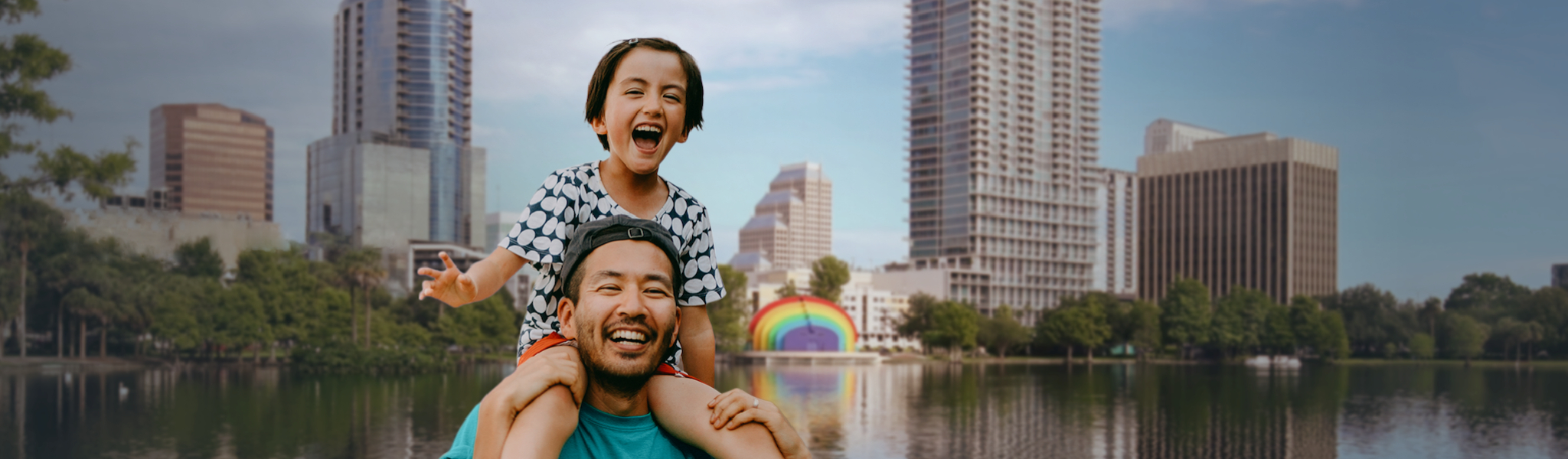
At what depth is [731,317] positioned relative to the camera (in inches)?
3268

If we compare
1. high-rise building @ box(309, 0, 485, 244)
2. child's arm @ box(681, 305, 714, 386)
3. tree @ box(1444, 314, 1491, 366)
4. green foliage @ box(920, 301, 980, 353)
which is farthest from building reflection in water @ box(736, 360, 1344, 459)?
high-rise building @ box(309, 0, 485, 244)

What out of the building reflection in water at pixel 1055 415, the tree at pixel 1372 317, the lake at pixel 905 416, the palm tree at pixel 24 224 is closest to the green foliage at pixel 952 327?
the building reflection in water at pixel 1055 415

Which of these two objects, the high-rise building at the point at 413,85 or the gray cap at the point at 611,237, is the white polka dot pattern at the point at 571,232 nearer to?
the gray cap at the point at 611,237

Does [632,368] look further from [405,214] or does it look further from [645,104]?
[405,214]

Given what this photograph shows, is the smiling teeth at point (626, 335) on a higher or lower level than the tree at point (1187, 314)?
higher

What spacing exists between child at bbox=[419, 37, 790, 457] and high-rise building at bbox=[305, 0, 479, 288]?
11759cm

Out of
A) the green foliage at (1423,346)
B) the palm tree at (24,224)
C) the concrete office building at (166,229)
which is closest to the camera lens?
the palm tree at (24,224)

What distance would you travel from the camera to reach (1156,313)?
102 meters

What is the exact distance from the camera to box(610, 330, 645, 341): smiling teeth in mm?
3086

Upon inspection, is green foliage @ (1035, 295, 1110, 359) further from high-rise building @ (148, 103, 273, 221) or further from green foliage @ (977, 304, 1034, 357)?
high-rise building @ (148, 103, 273, 221)

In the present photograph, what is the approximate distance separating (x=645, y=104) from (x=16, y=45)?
51.2m

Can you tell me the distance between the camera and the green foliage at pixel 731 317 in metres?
80.2

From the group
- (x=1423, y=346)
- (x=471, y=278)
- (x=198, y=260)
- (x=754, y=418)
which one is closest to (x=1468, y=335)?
(x=1423, y=346)

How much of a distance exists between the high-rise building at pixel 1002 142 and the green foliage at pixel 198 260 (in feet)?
257
